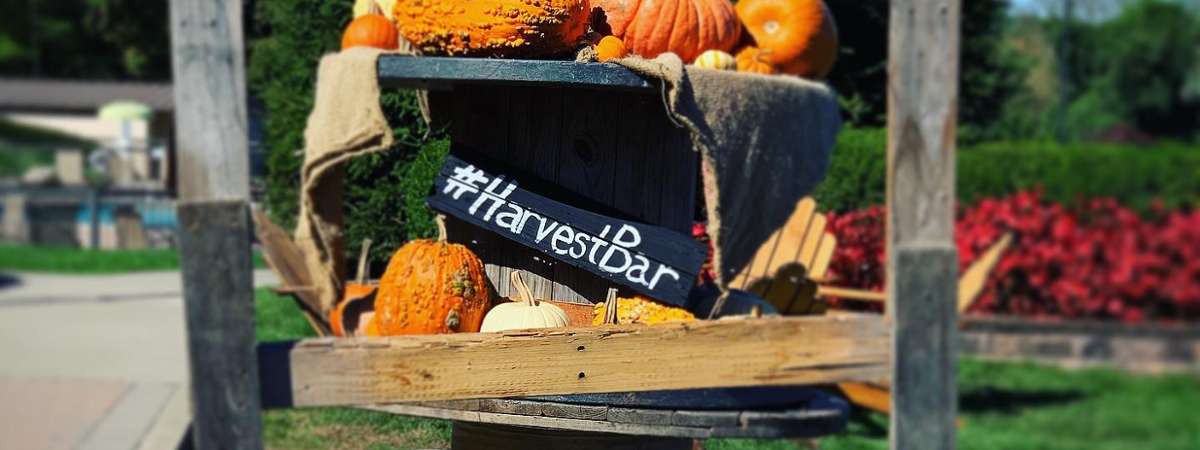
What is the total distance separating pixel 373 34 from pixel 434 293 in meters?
0.90

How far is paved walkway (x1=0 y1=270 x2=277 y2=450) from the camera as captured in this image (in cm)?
696

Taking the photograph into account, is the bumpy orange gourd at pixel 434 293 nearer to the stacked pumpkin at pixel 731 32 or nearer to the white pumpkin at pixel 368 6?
the stacked pumpkin at pixel 731 32

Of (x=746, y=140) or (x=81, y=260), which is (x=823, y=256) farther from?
(x=81, y=260)

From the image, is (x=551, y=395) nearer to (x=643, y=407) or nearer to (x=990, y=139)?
(x=643, y=407)

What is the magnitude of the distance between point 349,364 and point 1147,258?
22.3ft

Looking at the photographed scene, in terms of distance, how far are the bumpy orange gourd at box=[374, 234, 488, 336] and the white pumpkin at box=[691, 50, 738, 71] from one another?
0.91 m

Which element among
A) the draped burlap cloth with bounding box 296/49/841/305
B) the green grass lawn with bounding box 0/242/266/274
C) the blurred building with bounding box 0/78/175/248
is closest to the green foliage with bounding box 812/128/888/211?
the draped burlap cloth with bounding box 296/49/841/305

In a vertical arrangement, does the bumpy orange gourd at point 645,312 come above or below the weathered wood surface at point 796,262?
above

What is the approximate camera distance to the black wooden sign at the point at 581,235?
129 inches

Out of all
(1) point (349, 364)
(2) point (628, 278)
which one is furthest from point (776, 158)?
(1) point (349, 364)

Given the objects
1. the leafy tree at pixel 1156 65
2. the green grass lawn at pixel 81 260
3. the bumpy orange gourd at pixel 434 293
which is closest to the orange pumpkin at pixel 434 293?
the bumpy orange gourd at pixel 434 293

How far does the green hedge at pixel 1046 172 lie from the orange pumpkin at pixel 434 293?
2.38 meters

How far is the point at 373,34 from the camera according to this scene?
3.71 m

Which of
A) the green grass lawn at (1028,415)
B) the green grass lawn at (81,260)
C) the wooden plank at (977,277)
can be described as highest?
the wooden plank at (977,277)
